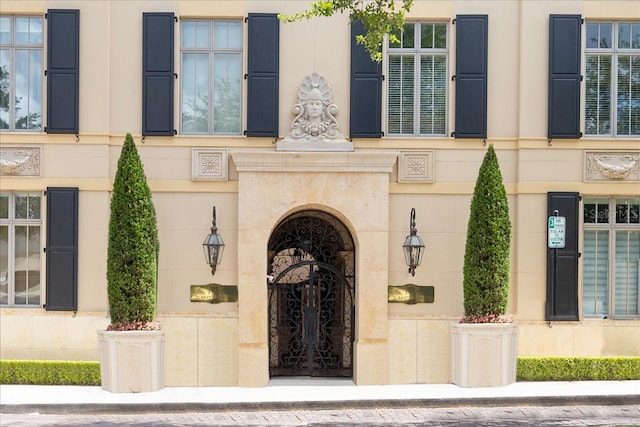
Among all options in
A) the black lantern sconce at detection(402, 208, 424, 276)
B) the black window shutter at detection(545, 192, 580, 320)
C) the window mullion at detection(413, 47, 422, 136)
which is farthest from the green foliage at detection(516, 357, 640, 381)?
the window mullion at detection(413, 47, 422, 136)

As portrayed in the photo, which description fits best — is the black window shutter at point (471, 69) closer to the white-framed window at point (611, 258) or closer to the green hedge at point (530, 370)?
the white-framed window at point (611, 258)

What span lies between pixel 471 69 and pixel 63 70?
7079 mm

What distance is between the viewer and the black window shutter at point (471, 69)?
14.2m

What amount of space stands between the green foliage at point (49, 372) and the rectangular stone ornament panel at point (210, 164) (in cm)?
369

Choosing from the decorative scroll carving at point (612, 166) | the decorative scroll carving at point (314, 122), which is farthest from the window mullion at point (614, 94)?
the decorative scroll carving at point (314, 122)

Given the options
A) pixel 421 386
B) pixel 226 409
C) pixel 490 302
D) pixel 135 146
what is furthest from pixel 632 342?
pixel 135 146

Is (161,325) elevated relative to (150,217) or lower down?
lower down

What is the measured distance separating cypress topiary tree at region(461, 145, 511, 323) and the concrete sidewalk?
1.34 m

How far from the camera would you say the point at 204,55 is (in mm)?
14344

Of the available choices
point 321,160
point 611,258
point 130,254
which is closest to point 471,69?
point 321,160

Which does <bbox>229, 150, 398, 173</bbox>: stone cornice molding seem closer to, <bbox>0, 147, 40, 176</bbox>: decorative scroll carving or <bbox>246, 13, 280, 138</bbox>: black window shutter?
<bbox>246, 13, 280, 138</bbox>: black window shutter

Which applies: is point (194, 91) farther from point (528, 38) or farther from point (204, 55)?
point (528, 38)

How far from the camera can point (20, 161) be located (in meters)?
14.0

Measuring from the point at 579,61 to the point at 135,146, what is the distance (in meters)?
7.82
